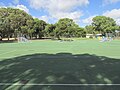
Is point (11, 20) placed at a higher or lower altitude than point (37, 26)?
higher

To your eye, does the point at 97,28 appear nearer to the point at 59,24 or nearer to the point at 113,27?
the point at 113,27

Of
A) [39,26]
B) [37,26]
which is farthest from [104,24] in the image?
[37,26]

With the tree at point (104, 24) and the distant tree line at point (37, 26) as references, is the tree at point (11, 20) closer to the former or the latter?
the distant tree line at point (37, 26)

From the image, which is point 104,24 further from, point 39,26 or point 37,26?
point 37,26

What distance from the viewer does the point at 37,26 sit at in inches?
3211

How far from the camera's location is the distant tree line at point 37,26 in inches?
2456

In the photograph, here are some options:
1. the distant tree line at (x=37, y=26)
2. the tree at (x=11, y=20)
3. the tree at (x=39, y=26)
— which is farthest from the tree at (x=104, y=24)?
the tree at (x=11, y=20)

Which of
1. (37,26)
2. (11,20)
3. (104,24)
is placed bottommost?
(37,26)

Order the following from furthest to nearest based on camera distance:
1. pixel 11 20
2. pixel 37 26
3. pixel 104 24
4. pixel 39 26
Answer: pixel 104 24 < pixel 39 26 < pixel 37 26 < pixel 11 20

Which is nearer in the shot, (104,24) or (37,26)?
(37,26)

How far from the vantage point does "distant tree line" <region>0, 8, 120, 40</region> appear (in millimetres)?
62378

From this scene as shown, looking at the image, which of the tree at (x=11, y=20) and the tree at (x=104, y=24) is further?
the tree at (x=104, y=24)

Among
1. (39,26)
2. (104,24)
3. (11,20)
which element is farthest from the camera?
(104,24)

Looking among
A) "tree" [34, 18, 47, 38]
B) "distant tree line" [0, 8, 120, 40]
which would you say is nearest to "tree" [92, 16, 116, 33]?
"distant tree line" [0, 8, 120, 40]
